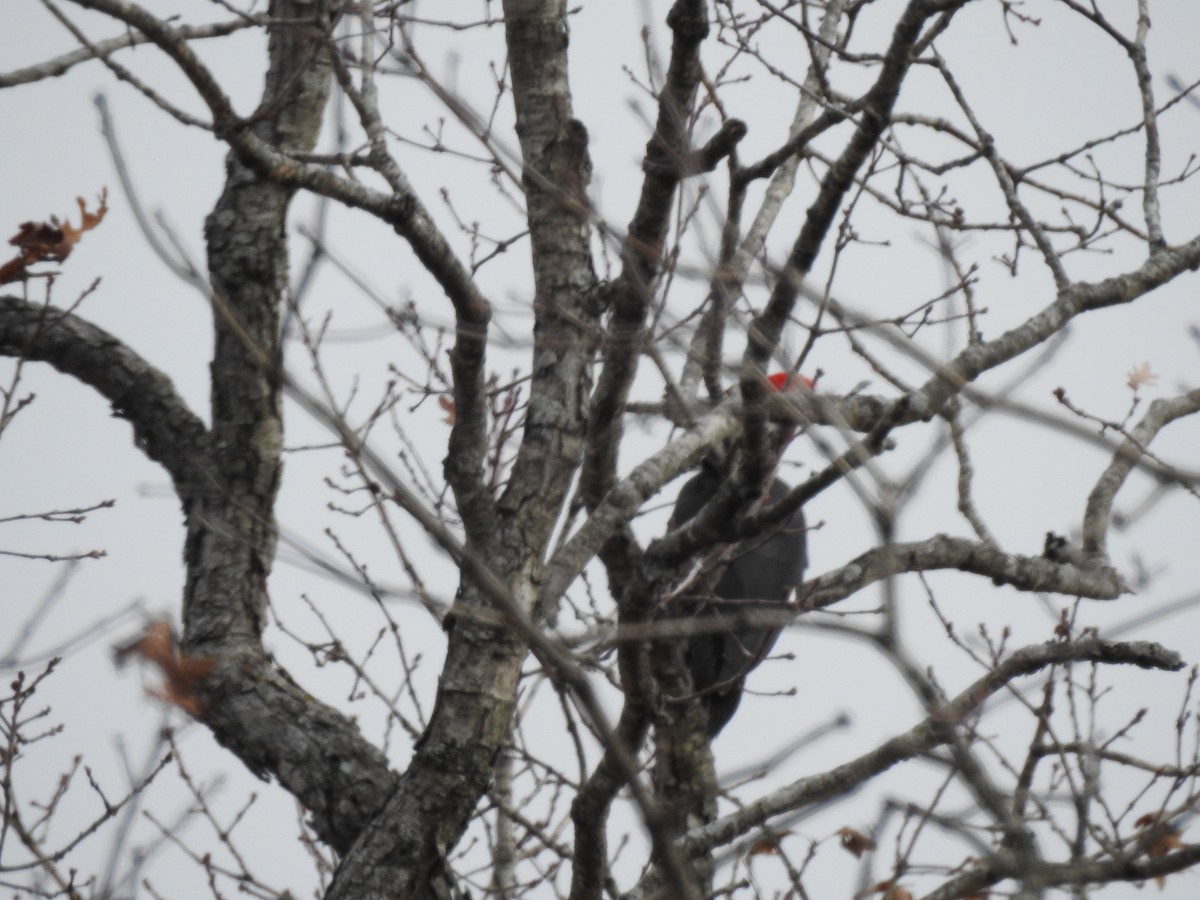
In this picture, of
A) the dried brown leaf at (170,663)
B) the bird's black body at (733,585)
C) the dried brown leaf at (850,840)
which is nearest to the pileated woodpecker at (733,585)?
the bird's black body at (733,585)

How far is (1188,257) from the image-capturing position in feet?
8.80

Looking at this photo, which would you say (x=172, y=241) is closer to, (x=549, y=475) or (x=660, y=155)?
(x=660, y=155)

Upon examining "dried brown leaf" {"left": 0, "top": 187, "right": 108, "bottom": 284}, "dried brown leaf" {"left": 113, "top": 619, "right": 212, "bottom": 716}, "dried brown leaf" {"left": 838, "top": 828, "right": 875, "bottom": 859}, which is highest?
"dried brown leaf" {"left": 0, "top": 187, "right": 108, "bottom": 284}

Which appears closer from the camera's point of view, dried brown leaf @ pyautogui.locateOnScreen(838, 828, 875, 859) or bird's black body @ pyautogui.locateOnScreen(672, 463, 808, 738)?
dried brown leaf @ pyautogui.locateOnScreen(838, 828, 875, 859)

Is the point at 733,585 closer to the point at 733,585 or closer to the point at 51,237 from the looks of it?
the point at 733,585

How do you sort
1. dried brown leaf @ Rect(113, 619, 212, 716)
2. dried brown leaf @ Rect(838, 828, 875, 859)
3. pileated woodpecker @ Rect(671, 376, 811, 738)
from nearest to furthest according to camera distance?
dried brown leaf @ Rect(113, 619, 212, 716), dried brown leaf @ Rect(838, 828, 875, 859), pileated woodpecker @ Rect(671, 376, 811, 738)

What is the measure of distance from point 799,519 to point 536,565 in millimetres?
2292

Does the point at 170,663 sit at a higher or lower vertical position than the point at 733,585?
lower

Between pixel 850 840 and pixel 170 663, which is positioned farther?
pixel 850 840

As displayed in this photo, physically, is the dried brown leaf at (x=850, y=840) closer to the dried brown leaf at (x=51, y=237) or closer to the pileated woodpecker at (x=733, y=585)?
the pileated woodpecker at (x=733, y=585)

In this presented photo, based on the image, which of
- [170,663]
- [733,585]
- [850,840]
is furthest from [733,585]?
[170,663]

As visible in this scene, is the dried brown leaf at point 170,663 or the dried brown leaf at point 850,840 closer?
the dried brown leaf at point 170,663

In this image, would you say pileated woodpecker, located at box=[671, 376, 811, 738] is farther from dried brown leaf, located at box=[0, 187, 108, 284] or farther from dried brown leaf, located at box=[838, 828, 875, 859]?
dried brown leaf, located at box=[0, 187, 108, 284]

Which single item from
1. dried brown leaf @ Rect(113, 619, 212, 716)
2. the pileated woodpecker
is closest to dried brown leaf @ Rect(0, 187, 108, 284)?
dried brown leaf @ Rect(113, 619, 212, 716)
